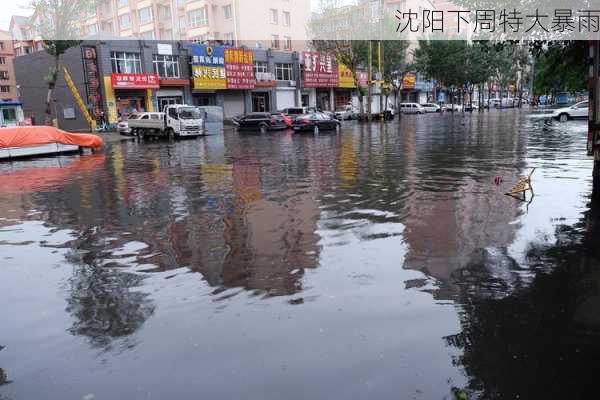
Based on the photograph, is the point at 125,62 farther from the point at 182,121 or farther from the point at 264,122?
the point at 182,121

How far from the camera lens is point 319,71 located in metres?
55.2

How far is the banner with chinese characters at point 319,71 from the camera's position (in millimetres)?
53781

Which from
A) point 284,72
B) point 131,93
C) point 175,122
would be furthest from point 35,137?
point 284,72

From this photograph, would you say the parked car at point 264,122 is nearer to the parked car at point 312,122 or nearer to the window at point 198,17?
the parked car at point 312,122

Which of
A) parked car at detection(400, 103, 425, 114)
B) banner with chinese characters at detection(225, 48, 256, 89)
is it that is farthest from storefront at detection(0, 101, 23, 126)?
parked car at detection(400, 103, 425, 114)

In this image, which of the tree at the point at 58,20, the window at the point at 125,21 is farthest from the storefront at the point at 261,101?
the window at the point at 125,21

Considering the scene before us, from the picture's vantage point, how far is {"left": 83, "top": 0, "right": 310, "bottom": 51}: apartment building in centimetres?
5553

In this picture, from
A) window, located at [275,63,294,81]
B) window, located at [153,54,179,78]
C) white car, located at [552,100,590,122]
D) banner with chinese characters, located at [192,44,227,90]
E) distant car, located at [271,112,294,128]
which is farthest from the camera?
window, located at [275,63,294,81]

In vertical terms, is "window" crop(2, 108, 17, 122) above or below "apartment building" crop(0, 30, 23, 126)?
below

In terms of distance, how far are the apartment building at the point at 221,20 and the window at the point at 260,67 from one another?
14.6 feet

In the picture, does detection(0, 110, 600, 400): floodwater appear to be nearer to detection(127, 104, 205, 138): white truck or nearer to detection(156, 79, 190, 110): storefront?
detection(127, 104, 205, 138): white truck

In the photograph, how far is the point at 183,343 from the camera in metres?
4.14

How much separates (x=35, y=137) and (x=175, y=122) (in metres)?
10.3

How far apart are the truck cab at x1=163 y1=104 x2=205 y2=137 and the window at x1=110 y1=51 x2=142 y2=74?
12090 mm
